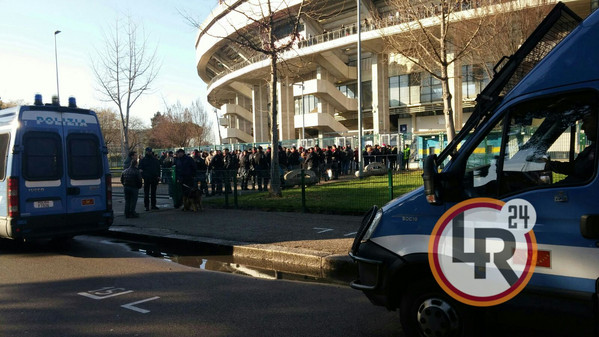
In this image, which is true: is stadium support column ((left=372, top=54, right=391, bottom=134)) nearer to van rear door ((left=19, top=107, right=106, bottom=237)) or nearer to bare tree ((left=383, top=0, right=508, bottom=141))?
bare tree ((left=383, top=0, right=508, bottom=141))

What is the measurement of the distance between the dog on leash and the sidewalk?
276mm

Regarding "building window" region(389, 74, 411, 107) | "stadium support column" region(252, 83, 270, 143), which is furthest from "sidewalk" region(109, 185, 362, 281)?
"stadium support column" region(252, 83, 270, 143)

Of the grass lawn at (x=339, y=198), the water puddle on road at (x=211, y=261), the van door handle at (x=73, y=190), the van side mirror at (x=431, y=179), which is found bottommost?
the water puddle on road at (x=211, y=261)

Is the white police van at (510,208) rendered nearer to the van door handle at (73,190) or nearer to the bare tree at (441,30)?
the van door handle at (73,190)

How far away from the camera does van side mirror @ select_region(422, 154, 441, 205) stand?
3.42 meters

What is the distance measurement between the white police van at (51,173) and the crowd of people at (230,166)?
3.06 m

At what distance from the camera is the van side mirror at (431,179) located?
11.2ft

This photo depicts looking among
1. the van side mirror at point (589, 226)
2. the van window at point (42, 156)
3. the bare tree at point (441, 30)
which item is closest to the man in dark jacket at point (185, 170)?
the van window at point (42, 156)

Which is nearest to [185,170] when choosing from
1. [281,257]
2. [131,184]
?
[131,184]

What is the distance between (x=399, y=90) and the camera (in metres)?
42.1

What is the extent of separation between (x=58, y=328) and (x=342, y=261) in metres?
3.72

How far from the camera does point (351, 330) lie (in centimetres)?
434

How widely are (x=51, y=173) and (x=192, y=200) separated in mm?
5049

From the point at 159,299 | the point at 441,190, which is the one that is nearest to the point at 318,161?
the point at 159,299
